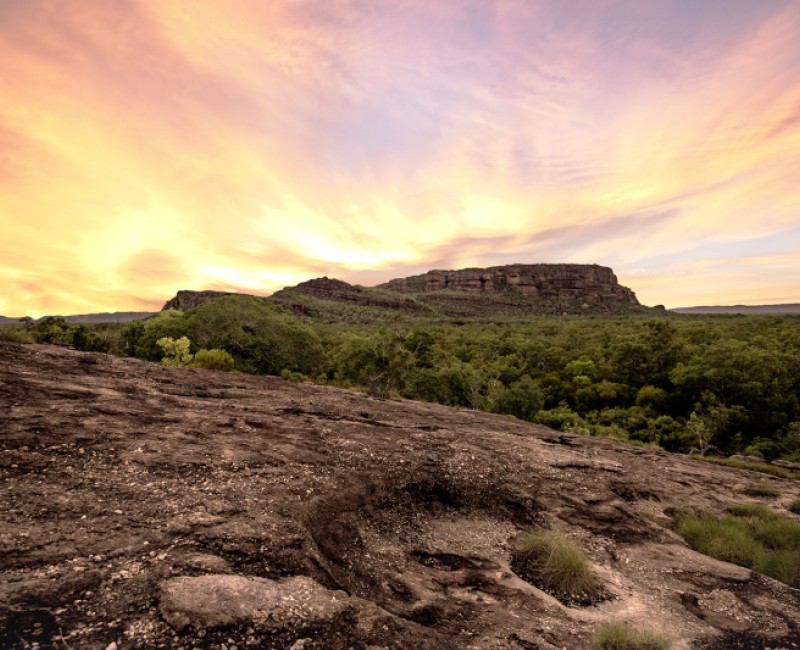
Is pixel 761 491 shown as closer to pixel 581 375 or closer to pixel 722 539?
pixel 722 539

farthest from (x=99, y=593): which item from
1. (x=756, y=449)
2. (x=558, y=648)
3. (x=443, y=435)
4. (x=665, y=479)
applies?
(x=756, y=449)

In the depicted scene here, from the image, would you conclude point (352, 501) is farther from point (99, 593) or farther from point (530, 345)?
point (530, 345)

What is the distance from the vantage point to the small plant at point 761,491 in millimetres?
14828

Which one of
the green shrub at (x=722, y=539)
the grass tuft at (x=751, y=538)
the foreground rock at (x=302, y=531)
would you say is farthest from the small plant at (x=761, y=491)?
the green shrub at (x=722, y=539)

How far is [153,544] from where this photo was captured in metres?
5.96

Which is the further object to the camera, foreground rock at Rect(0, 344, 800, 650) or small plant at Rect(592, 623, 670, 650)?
small plant at Rect(592, 623, 670, 650)

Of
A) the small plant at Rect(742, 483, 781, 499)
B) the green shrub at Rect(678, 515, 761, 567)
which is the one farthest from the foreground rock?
the small plant at Rect(742, 483, 781, 499)

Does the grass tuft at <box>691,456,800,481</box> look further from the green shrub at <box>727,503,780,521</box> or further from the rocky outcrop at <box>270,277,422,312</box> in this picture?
the rocky outcrop at <box>270,277,422,312</box>

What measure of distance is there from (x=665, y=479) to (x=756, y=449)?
74.1 feet

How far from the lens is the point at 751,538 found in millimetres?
11094

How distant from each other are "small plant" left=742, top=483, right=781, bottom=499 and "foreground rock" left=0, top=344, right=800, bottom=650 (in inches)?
32.0

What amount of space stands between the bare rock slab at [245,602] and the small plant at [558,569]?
4.30 metres

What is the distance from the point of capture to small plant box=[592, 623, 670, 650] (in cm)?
597

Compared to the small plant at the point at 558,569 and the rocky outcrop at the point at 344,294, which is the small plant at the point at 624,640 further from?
the rocky outcrop at the point at 344,294
